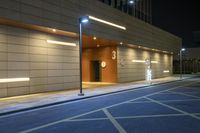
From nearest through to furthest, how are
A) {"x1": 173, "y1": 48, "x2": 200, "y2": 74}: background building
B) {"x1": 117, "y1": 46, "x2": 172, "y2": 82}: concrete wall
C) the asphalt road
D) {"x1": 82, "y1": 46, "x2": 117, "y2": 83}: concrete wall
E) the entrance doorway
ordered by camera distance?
the asphalt road → {"x1": 82, "y1": 46, "x2": 117, "y2": 83}: concrete wall → {"x1": 117, "y1": 46, "x2": 172, "y2": 82}: concrete wall → the entrance doorway → {"x1": 173, "y1": 48, "x2": 200, "y2": 74}: background building

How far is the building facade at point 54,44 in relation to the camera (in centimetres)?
1731

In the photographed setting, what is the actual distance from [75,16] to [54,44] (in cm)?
285

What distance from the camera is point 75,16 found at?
2234 cm

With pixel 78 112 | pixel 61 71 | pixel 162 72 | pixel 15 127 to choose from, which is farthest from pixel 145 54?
pixel 15 127

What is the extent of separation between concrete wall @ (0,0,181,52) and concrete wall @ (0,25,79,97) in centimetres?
141

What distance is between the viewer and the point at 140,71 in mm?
39062

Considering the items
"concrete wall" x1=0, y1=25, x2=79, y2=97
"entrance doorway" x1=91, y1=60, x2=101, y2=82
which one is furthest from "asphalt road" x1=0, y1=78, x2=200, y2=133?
"entrance doorway" x1=91, y1=60, x2=101, y2=82

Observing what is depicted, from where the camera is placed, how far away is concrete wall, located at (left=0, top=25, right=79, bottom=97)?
1739 cm

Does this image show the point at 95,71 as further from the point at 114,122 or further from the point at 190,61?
the point at 190,61

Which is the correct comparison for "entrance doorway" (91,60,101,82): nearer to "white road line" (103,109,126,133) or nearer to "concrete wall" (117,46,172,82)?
"concrete wall" (117,46,172,82)

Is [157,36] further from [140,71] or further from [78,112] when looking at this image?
[78,112]

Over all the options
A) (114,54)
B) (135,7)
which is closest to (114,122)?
(114,54)

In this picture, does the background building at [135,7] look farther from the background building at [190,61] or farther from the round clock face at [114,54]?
the background building at [190,61]

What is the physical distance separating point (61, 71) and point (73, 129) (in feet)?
46.5
